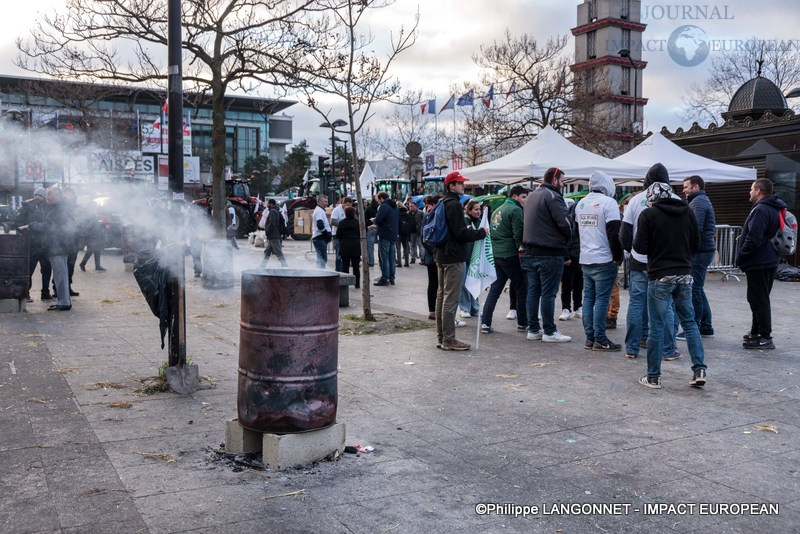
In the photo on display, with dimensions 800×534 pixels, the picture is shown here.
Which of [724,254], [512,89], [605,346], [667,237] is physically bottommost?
[605,346]

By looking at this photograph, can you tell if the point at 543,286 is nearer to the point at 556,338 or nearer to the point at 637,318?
the point at 556,338

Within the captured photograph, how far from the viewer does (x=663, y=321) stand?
6.60 metres

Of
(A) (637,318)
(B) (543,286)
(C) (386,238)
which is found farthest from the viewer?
(C) (386,238)

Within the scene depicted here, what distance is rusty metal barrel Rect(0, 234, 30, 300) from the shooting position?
1076 centimetres

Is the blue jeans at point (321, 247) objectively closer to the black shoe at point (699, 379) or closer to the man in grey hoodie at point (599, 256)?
the man in grey hoodie at point (599, 256)

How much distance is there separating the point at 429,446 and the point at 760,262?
213 inches

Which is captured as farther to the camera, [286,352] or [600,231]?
[600,231]

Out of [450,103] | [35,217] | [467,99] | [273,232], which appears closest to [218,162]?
[273,232]

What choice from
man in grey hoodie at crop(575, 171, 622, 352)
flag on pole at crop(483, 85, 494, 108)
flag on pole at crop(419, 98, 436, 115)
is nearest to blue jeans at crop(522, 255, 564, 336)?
man in grey hoodie at crop(575, 171, 622, 352)

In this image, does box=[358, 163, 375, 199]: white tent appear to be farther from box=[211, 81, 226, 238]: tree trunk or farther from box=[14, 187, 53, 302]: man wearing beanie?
box=[14, 187, 53, 302]: man wearing beanie

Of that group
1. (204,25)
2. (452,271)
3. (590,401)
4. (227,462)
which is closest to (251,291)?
(227,462)

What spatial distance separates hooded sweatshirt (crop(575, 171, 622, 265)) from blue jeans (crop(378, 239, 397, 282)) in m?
7.32

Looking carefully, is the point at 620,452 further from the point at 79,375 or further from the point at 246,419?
the point at 79,375

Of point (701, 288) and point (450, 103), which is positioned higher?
point (450, 103)
